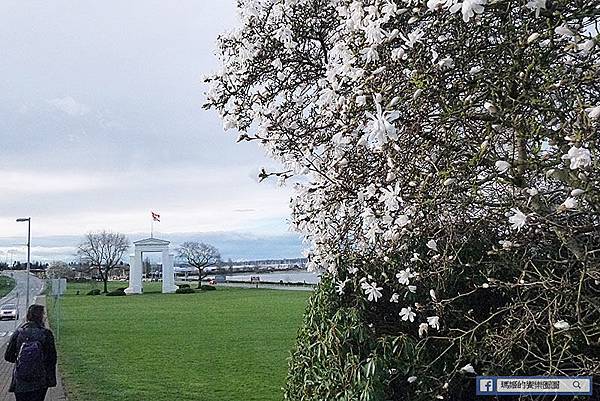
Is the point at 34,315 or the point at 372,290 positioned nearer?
the point at 372,290

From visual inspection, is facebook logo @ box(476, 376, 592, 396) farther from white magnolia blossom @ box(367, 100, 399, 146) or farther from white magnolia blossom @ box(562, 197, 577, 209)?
white magnolia blossom @ box(367, 100, 399, 146)

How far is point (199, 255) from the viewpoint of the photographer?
100438mm

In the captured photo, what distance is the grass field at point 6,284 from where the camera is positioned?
2945 inches

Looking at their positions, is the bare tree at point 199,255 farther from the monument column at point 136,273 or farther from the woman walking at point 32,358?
the woman walking at point 32,358

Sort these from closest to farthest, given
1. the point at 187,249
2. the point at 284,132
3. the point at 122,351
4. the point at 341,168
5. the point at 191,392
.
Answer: the point at 341,168 → the point at 284,132 → the point at 191,392 → the point at 122,351 → the point at 187,249

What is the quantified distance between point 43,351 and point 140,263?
7178 centimetres

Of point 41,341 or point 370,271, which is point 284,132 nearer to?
point 370,271

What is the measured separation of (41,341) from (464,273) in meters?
4.96

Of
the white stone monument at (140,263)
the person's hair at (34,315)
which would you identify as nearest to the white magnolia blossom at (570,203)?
the person's hair at (34,315)

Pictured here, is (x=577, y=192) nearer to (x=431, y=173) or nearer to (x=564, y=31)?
(x=564, y=31)

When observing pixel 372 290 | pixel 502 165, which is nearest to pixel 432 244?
pixel 372 290

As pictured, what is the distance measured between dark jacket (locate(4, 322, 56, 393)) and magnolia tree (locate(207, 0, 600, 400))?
344cm

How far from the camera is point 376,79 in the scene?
375cm

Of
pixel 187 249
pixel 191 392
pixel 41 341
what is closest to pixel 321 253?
pixel 41 341
